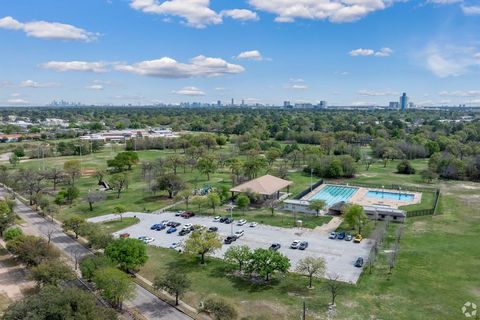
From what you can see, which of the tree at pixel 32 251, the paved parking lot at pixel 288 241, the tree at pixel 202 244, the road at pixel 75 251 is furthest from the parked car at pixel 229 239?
the tree at pixel 32 251

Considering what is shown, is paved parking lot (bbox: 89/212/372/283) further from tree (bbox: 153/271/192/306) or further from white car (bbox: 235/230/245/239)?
tree (bbox: 153/271/192/306)

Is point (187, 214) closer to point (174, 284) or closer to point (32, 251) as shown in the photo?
point (32, 251)

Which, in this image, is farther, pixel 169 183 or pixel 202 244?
pixel 169 183

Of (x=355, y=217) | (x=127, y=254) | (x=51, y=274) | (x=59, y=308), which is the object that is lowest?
(x=51, y=274)

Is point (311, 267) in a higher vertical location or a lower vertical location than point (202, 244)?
lower

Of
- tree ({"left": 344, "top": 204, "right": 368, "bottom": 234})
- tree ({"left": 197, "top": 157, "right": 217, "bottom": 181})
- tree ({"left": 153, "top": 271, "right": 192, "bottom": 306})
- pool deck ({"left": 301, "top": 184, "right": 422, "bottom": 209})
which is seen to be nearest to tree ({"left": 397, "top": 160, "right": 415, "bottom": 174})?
pool deck ({"left": 301, "top": 184, "right": 422, "bottom": 209})

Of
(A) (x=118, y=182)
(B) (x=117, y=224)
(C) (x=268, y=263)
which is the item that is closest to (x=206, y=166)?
(A) (x=118, y=182)
